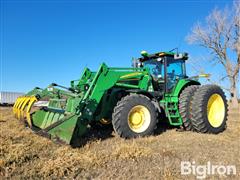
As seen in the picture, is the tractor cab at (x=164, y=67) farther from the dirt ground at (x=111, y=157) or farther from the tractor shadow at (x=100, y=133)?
the dirt ground at (x=111, y=157)

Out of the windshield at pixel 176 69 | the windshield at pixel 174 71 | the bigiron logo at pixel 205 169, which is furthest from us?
the windshield at pixel 176 69

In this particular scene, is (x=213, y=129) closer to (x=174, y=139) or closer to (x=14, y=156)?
(x=174, y=139)

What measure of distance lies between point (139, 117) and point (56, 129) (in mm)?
2146

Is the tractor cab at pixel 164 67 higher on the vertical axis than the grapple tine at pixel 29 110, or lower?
higher

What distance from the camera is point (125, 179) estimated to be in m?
3.95

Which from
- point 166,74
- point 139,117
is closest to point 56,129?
point 139,117

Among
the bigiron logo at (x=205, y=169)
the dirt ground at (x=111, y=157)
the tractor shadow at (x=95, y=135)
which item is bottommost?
the bigiron logo at (x=205, y=169)

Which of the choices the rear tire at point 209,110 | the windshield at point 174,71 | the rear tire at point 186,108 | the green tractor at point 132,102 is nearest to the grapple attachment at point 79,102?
the green tractor at point 132,102

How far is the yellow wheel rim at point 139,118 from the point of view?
21.6ft

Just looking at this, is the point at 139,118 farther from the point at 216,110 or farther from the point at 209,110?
the point at 216,110

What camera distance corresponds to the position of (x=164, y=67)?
318 inches

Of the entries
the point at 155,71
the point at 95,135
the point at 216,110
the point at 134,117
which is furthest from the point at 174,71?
the point at 95,135

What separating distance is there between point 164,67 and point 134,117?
227 centimetres

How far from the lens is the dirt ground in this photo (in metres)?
4.12
